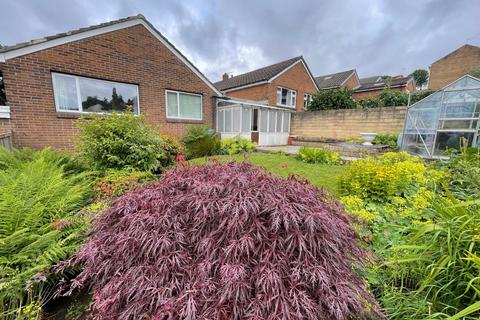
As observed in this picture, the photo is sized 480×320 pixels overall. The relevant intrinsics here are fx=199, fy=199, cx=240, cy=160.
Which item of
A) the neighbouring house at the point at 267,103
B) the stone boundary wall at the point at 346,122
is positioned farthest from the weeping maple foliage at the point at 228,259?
the stone boundary wall at the point at 346,122

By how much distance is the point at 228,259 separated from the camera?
132cm

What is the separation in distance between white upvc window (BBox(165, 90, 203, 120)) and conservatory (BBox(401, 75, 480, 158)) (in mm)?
10110

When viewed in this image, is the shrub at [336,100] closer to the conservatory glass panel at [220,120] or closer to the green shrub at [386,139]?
the green shrub at [386,139]

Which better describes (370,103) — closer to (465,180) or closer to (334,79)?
(334,79)

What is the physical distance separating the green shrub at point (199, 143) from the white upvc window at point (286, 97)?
9928 mm

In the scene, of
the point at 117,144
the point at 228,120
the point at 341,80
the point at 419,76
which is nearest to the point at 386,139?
the point at 228,120

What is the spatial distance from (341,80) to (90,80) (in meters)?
24.9

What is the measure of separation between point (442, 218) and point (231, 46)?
1602cm

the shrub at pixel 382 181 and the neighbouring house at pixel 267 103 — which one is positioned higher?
the neighbouring house at pixel 267 103

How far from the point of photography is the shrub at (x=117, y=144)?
453cm

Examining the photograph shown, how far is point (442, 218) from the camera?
1831 millimetres

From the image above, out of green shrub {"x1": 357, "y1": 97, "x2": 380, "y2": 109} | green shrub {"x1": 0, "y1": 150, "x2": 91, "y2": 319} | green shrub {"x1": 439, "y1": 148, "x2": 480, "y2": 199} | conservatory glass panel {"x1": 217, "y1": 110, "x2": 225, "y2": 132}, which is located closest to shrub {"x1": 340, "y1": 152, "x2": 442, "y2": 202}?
green shrub {"x1": 439, "y1": 148, "x2": 480, "y2": 199}

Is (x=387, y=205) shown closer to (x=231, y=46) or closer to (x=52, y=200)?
(x=52, y=200)

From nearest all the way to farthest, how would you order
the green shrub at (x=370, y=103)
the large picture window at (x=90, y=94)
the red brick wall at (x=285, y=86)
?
the large picture window at (x=90, y=94)
the green shrub at (x=370, y=103)
the red brick wall at (x=285, y=86)
